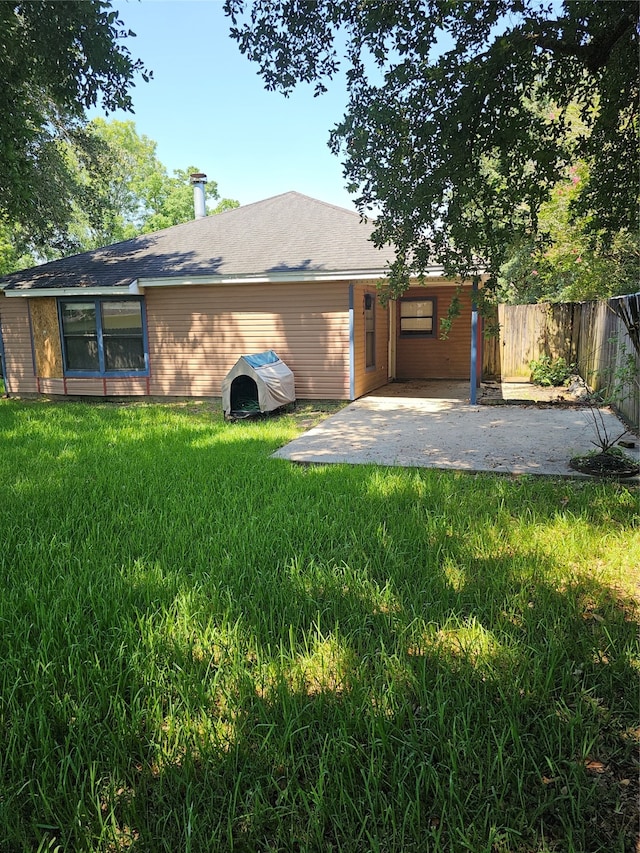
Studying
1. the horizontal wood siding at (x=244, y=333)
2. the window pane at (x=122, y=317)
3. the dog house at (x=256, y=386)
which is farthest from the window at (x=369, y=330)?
the window pane at (x=122, y=317)

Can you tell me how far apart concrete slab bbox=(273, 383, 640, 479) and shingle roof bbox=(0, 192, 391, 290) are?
9.62 ft

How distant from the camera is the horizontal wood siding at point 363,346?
11.2m

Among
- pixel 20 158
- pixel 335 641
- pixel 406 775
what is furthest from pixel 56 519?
pixel 20 158

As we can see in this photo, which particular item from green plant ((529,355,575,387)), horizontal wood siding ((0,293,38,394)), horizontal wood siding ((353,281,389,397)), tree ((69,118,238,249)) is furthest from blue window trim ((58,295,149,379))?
tree ((69,118,238,249))

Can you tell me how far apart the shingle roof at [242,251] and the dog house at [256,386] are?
200 cm

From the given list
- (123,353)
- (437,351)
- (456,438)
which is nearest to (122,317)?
(123,353)

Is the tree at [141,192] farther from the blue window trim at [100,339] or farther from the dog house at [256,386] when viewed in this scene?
the dog house at [256,386]

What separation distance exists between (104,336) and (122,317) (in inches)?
25.1

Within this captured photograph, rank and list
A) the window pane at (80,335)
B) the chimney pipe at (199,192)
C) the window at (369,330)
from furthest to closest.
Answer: the chimney pipe at (199,192) → the window pane at (80,335) → the window at (369,330)

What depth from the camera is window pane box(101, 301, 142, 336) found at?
490 inches

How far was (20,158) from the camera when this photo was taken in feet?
23.9

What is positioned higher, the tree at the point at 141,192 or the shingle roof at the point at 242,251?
the tree at the point at 141,192

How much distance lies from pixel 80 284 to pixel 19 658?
11062 mm

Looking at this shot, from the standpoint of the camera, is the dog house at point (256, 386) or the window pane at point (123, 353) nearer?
the dog house at point (256, 386)
